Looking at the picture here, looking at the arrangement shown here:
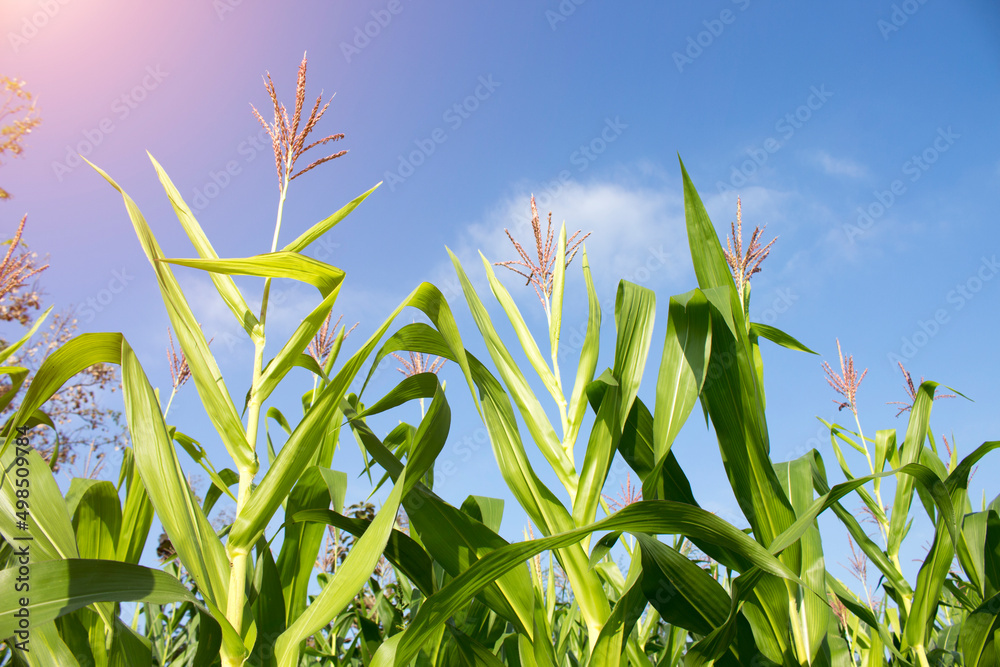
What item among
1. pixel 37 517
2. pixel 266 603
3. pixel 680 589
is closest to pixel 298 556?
pixel 266 603

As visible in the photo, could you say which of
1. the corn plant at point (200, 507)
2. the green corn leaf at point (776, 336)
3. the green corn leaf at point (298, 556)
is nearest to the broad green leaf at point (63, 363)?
the corn plant at point (200, 507)

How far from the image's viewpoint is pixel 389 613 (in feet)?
6.91

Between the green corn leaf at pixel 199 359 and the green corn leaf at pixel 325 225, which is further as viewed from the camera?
the green corn leaf at pixel 325 225

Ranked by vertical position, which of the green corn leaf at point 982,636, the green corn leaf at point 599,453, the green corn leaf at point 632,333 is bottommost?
the green corn leaf at point 982,636

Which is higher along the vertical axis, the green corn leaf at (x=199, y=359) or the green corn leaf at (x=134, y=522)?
the green corn leaf at (x=199, y=359)

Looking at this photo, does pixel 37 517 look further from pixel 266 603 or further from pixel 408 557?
pixel 408 557

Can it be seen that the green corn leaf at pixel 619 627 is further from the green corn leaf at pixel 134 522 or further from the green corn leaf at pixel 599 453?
the green corn leaf at pixel 134 522

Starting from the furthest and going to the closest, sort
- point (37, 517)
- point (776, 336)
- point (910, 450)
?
point (910, 450)
point (776, 336)
point (37, 517)

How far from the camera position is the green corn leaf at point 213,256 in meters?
1.39

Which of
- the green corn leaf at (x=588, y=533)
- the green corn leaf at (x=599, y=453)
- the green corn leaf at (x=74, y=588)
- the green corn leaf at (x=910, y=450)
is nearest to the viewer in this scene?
the green corn leaf at (x=74, y=588)

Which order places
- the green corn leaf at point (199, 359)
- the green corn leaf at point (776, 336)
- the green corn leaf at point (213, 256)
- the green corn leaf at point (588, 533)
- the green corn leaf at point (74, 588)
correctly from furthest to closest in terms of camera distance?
the green corn leaf at point (776, 336), the green corn leaf at point (213, 256), the green corn leaf at point (199, 359), the green corn leaf at point (588, 533), the green corn leaf at point (74, 588)

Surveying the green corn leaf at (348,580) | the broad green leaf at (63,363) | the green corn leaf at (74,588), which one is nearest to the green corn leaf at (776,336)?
the green corn leaf at (348,580)

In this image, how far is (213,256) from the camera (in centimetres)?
139

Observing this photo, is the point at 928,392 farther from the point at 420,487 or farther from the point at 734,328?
the point at 420,487
